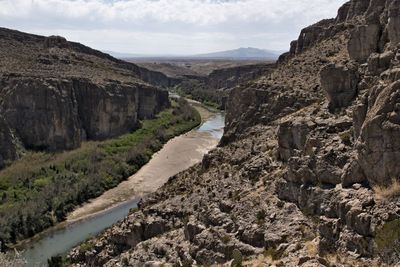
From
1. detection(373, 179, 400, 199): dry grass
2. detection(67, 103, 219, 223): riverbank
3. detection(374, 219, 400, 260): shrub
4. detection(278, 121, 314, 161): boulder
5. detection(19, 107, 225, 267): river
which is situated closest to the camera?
detection(374, 219, 400, 260): shrub

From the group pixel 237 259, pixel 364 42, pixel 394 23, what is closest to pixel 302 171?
pixel 237 259

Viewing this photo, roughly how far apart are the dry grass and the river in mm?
31026

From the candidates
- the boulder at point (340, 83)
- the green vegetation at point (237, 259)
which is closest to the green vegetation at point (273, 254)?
the green vegetation at point (237, 259)

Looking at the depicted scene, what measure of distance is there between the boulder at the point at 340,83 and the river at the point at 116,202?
26.3 m

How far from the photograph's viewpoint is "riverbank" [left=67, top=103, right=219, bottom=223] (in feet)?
199

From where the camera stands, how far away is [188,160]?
81.4 metres

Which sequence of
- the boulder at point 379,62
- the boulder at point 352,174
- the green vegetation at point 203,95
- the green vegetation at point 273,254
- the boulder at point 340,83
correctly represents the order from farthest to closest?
the green vegetation at point 203,95 < the boulder at point 340,83 < the boulder at point 379,62 < the green vegetation at point 273,254 < the boulder at point 352,174

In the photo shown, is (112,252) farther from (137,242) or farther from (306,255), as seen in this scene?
(306,255)

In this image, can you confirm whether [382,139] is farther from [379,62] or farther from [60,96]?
[60,96]

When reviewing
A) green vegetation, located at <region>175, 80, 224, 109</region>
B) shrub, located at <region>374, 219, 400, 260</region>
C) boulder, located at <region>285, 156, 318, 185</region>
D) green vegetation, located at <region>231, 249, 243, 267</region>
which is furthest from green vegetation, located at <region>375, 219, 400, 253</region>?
green vegetation, located at <region>175, 80, 224, 109</region>

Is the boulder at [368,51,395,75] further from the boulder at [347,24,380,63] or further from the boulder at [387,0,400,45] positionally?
the boulder at [347,24,380,63]

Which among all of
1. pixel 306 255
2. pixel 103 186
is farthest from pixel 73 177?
pixel 306 255

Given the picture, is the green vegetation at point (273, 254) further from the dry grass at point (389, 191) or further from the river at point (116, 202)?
the river at point (116, 202)

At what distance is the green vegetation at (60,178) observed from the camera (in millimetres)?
52719
